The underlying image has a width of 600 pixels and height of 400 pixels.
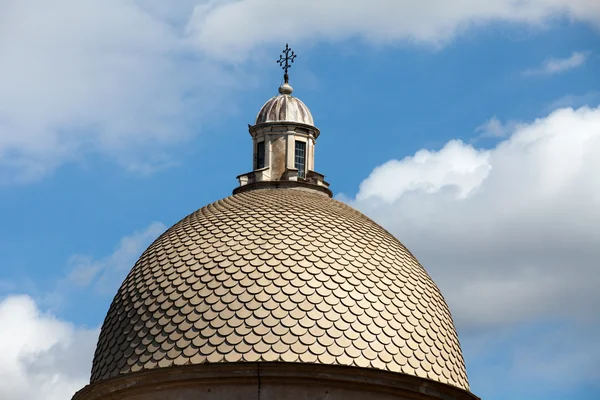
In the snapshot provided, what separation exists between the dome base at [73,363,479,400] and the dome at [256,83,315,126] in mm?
9823

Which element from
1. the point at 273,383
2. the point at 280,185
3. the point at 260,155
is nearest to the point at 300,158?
the point at 260,155

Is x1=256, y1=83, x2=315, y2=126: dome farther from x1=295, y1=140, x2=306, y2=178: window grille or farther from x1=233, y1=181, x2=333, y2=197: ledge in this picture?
x1=233, y1=181, x2=333, y2=197: ledge

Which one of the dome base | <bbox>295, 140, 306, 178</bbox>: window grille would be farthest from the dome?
the dome base

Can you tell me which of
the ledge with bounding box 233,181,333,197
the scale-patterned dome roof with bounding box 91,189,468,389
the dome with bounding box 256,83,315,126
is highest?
the dome with bounding box 256,83,315,126

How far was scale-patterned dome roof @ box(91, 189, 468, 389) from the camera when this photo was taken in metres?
33.9

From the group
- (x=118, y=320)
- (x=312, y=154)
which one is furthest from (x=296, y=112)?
(x=118, y=320)

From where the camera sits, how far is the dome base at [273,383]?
108 feet

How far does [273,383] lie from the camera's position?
3291 cm

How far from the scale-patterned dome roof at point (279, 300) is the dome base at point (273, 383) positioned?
429 mm

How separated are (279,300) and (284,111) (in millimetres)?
8127

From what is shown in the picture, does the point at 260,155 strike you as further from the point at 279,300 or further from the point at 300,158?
the point at 279,300

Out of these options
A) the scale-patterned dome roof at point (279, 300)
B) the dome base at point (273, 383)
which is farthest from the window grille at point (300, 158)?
the dome base at point (273, 383)

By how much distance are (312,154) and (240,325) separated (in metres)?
8.57

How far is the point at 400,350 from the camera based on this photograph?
34.7 metres
